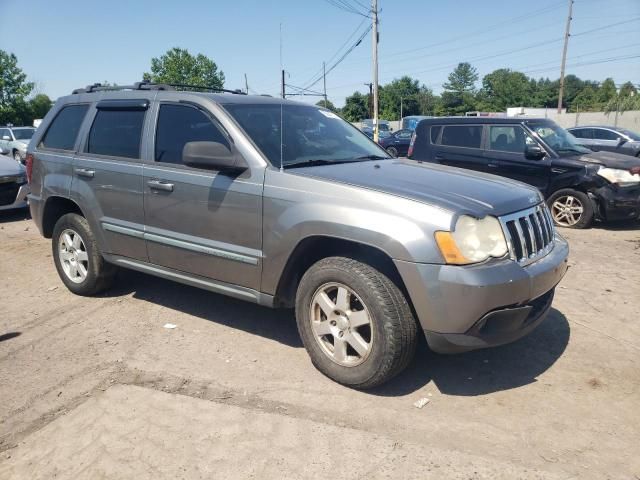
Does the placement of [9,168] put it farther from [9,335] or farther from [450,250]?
[450,250]

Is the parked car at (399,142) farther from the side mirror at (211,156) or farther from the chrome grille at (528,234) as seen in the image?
the side mirror at (211,156)

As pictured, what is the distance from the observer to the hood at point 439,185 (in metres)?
3.10

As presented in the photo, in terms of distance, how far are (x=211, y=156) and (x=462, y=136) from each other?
628 cm

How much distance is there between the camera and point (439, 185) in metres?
3.39

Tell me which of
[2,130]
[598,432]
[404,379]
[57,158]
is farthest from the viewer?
[2,130]

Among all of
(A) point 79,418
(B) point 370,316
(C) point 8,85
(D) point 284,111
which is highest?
(C) point 8,85

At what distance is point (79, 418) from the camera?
3053 millimetres

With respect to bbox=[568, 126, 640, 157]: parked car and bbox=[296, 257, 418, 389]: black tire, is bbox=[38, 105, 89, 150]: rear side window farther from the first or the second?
bbox=[568, 126, 640, 157]: parked car

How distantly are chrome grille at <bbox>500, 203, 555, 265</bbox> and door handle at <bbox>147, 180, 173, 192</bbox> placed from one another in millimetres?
2386

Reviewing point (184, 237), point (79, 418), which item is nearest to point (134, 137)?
point (184, 237)

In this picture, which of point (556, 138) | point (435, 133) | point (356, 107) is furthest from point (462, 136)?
point (356, 107)

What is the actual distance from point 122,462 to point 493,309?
2.10 meters

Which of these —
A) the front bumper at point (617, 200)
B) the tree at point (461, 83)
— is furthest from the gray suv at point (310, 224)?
the tree at point (461, 83)

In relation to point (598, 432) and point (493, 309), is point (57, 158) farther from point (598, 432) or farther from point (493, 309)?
point (598, 432)
